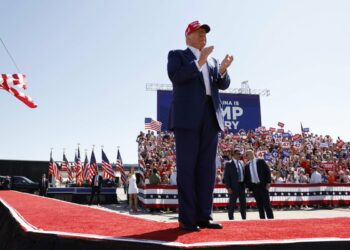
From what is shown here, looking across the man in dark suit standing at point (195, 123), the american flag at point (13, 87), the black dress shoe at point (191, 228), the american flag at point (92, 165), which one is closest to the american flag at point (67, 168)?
the american flag at point (92, 165)

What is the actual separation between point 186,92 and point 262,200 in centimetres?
609

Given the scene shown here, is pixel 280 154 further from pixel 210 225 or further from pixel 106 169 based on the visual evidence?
pixel 210 225

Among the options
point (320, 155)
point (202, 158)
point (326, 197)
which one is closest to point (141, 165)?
point (326, 197)

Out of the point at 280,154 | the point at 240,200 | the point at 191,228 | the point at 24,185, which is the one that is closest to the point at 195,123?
the point at 191,228

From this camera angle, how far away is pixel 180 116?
314 centimetres

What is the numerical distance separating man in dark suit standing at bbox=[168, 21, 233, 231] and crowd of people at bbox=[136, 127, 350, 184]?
11.3 meters

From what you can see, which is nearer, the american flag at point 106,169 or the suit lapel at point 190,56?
the suit lapel at point 190,56

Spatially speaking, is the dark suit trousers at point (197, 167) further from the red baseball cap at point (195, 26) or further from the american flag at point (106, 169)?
the american flag at point (106, 169)

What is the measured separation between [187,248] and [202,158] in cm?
139

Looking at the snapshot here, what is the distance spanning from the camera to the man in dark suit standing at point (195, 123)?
3.09 metres

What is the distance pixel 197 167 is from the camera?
325 centimetres

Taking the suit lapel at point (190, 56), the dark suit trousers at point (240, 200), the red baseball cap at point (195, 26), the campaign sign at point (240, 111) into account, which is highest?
the campaign sign at point (240, 111)

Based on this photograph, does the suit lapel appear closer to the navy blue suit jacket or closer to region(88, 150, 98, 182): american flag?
the navy blue suit jacket

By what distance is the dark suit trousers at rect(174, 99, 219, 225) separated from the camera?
307 cm
